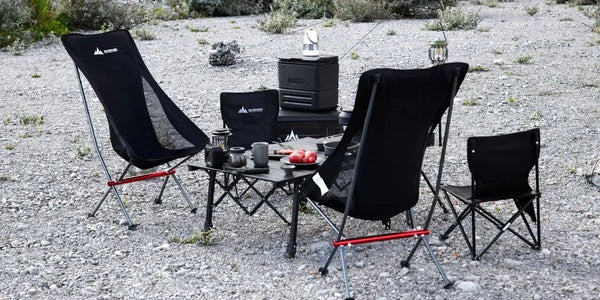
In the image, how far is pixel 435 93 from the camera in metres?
3.66

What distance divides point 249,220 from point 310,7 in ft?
34.8

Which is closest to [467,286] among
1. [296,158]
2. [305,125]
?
[296,158]

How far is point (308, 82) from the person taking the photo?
18.2 ft

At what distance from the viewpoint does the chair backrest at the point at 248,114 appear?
17.5 feet

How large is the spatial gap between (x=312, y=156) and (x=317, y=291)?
0.85 m

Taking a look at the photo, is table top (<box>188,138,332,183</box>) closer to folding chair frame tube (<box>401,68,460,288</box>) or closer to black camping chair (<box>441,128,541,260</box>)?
folding chair frame tube (<box>401,68,460,288</box>)

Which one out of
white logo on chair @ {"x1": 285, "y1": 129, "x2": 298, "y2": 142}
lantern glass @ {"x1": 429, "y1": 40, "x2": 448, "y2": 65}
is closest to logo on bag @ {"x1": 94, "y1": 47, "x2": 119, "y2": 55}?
white logo on chair @ {"x1": 285, "y1": 129, "x2": 298, "y2": 142}

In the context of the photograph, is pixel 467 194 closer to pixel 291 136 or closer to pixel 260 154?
pixel 260 154

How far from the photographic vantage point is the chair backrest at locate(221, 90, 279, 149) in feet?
17.5

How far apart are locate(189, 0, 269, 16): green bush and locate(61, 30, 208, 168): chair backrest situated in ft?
33.3

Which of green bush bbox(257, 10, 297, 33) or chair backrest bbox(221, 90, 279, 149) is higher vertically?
chair backrest bbox(221, 90, 279, 149)

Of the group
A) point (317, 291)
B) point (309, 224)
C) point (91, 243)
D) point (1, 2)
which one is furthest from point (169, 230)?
point (1, 2)

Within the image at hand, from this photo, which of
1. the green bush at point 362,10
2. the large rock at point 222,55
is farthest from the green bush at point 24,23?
the green bush at point 362,10

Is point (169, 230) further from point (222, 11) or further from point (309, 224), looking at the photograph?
point (222, 11)
